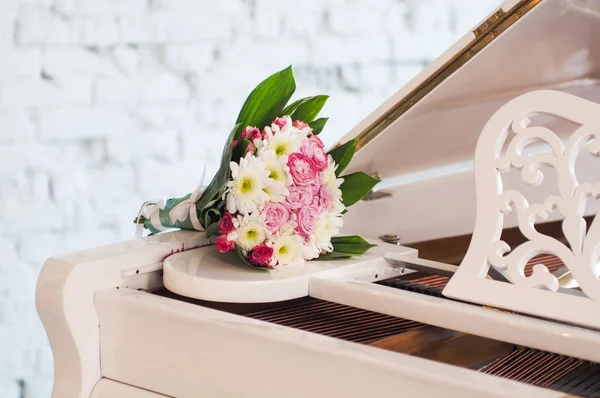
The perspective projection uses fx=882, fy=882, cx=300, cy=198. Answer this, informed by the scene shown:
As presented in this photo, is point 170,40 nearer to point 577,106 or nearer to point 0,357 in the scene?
point 0,357

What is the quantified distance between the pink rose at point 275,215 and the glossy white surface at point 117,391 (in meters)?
0.28

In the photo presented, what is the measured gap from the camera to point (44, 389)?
2.58m

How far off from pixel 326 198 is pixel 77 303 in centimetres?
40

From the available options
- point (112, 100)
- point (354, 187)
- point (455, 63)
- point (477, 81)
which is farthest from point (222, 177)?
point (112, 100)

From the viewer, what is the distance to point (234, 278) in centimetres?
122

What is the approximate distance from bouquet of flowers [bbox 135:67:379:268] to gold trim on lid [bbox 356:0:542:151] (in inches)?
8.4

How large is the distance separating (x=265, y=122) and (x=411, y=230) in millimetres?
649

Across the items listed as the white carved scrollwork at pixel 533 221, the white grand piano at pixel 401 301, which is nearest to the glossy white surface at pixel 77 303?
the white grand piano at pixel 401 301

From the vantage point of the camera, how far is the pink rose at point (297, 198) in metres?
1.30

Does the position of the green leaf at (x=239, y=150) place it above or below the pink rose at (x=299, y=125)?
below

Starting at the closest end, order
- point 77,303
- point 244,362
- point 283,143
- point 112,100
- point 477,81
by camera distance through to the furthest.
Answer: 1. point 244,362
2. point 77,303
3. point 283,143
4. point 477,81
5. point 112,100

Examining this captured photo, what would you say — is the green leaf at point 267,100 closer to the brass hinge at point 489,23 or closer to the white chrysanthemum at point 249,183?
the white chrysanthemum at point 249,183

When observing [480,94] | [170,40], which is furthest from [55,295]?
[170,40]

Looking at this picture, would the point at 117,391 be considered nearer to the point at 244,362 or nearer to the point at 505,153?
the point at 244,362
